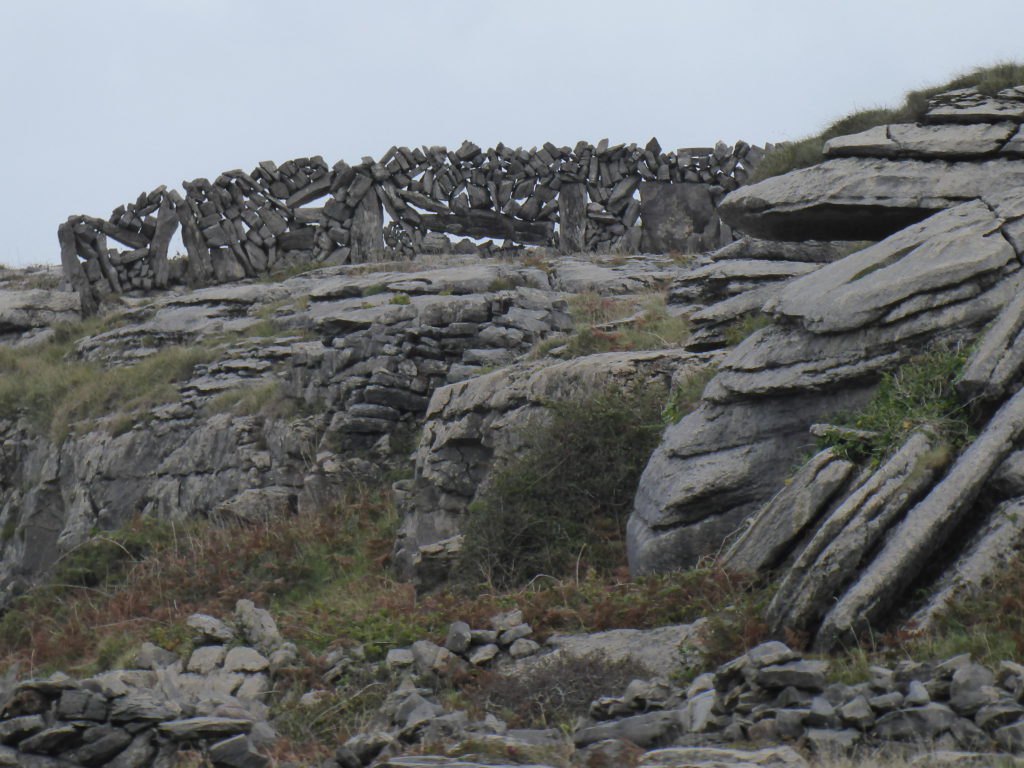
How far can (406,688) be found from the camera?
1038 centimetres

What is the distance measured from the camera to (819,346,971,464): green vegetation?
34.0 ft

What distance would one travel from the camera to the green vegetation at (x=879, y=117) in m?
16.5

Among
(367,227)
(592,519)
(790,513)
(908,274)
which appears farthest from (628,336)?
(367,227)

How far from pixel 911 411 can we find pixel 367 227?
83.5 ft

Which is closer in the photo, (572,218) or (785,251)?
(785,251)

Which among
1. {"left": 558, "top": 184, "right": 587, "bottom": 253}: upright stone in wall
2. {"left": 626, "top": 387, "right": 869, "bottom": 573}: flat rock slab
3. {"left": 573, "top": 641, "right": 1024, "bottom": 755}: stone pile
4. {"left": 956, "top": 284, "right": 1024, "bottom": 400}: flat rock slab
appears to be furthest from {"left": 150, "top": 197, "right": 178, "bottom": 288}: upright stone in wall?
{"left": 573, "top": 641, "right": 1024, "bottom": 755}: stone pile

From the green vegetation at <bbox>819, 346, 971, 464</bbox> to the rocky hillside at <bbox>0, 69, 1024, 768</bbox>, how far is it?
1.2 inches

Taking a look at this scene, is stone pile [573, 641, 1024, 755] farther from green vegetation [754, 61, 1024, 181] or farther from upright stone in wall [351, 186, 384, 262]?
upright stone in wall [351, 186, 384, 262]

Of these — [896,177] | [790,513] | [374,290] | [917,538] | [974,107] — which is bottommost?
[790,513]

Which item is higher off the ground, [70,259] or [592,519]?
[70,259]

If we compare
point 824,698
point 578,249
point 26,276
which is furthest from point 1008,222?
point 26,276

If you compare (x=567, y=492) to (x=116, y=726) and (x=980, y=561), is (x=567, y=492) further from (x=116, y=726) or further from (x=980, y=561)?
(x=116, y=726)

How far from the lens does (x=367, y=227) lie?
3466 cm

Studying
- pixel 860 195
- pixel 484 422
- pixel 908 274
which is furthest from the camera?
pixel 484 422
